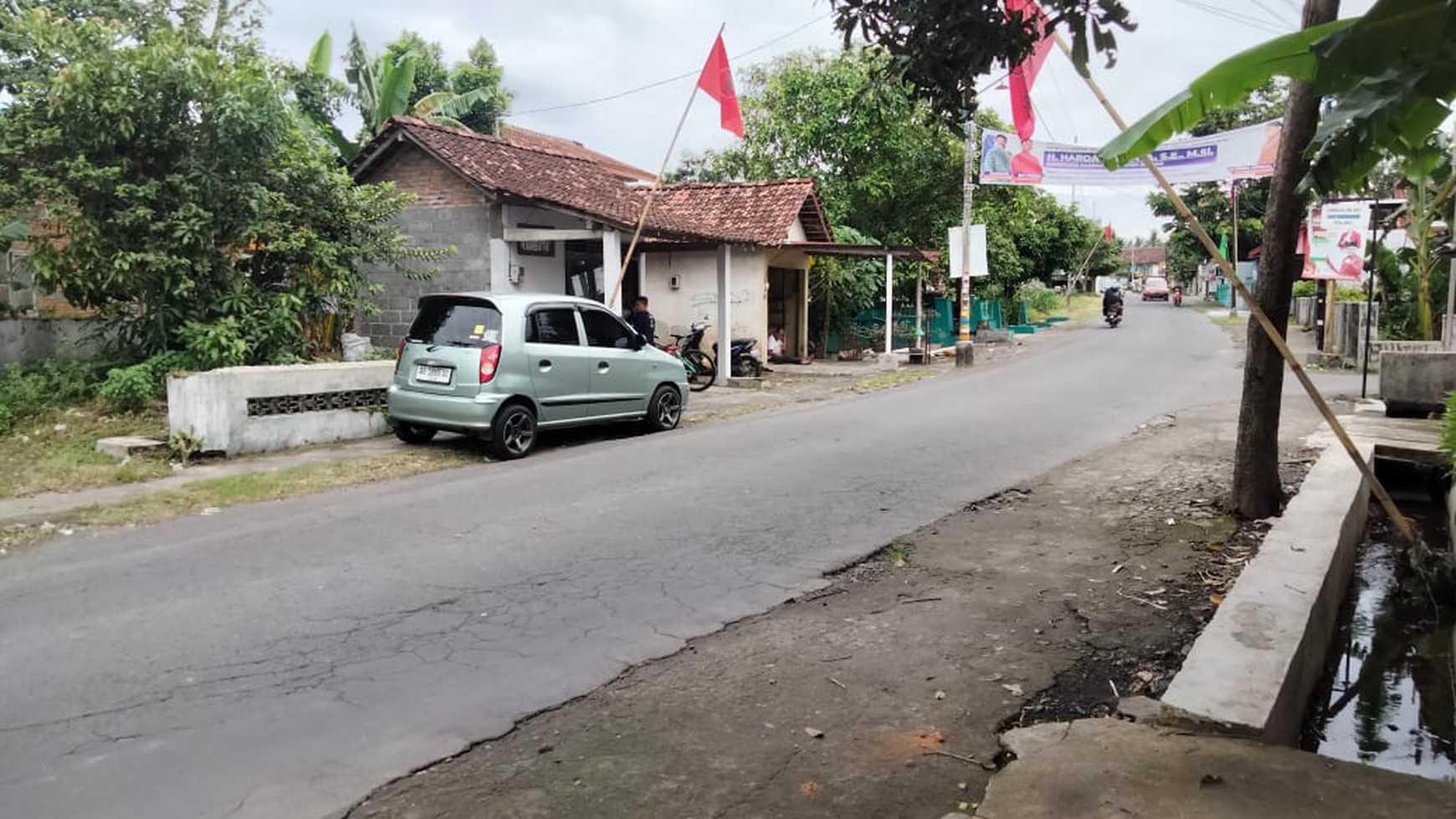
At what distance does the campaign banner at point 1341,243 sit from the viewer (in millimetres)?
16750

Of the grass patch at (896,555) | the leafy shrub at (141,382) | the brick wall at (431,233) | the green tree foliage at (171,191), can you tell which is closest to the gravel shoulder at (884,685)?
the grass patch at (896,555)

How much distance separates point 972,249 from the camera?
22.5 metres

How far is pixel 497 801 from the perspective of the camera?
10.9ft

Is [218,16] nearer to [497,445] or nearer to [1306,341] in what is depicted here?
[497,445]

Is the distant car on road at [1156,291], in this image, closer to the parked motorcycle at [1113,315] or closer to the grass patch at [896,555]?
the parked motorcycle at [1113,315]

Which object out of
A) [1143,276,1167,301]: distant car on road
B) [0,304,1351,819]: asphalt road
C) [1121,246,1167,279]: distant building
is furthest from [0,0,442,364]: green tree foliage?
[1121,246,1167,279]: distant building

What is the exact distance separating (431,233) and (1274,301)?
1339 centimetres

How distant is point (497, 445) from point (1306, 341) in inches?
1014

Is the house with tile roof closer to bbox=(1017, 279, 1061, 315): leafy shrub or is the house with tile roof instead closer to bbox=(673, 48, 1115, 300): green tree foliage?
bbox=(673, 48, 1115, 300): green tree foliage

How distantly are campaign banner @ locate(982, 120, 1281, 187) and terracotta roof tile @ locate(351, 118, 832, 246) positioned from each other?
4.29 m

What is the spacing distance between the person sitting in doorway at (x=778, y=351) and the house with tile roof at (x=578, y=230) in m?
0.58

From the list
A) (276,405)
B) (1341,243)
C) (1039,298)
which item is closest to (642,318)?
(276,405)

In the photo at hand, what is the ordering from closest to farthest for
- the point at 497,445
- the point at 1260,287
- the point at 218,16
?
the point at 1260,287 < the point at 497,445 < the point at 218,16

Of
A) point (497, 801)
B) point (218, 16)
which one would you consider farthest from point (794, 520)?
point (218, 16)
